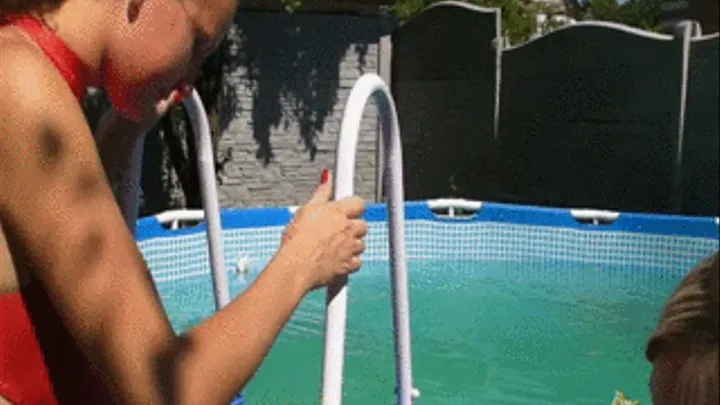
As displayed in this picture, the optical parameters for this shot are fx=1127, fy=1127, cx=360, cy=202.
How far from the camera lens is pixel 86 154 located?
132 cm

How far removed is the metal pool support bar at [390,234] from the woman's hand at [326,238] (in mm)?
479

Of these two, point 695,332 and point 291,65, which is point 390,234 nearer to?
point 695,332

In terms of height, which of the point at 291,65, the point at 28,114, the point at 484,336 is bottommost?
the point at 484,336

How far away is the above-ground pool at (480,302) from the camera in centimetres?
Result: 716

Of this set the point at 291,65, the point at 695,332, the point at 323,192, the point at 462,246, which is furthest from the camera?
the point at 291,65

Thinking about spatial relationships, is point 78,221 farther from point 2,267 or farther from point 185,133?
point 185,133

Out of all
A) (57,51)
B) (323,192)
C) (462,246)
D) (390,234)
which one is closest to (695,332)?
(57,51)

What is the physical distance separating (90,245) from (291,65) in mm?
12945

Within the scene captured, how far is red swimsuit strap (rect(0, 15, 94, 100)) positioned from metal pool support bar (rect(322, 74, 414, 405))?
887 millimetres

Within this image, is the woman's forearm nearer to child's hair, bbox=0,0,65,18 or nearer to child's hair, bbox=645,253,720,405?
child's hair, bbox=0,0,65,18

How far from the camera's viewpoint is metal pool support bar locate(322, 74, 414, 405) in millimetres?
2323

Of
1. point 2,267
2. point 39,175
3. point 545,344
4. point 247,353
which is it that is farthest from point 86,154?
point 545,344

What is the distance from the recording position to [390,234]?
3021mm

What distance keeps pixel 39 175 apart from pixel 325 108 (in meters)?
13.2
